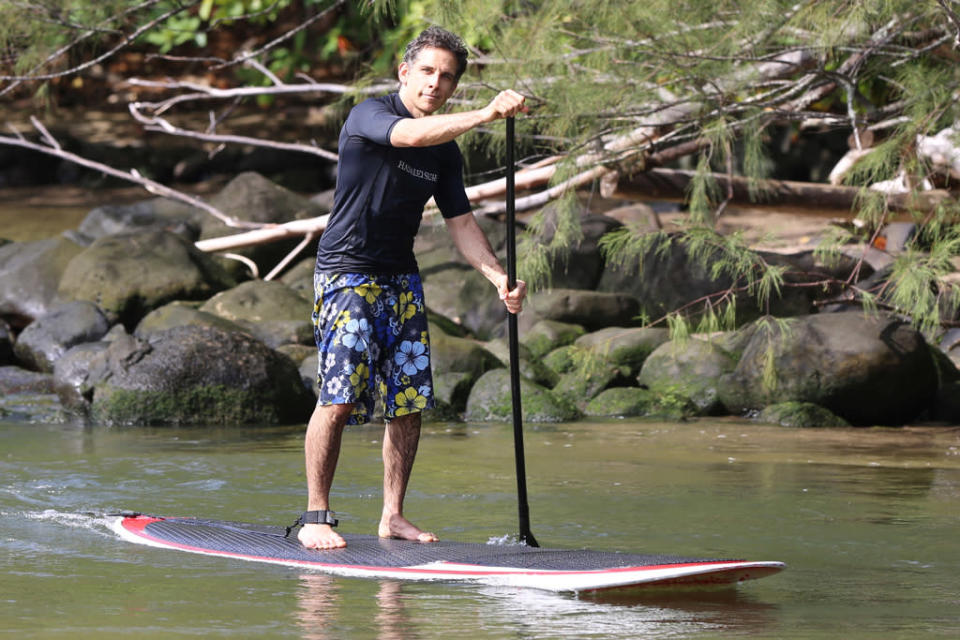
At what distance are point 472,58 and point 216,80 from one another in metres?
12.3

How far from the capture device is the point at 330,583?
400 cm

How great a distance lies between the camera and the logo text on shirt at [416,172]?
13.9 ft

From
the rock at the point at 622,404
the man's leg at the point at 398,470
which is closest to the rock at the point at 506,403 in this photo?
the rock at the point at 622,404

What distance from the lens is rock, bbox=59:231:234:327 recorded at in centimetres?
1073

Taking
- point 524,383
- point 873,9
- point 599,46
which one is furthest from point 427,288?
point 873,9

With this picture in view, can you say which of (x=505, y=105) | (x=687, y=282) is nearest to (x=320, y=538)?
(x=505, y=105)

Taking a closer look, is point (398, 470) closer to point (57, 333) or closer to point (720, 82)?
point (720, 82)

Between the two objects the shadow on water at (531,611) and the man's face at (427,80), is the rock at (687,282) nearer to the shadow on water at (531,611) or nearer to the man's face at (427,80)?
the man's face at (427,80)

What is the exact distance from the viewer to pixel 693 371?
8758mm

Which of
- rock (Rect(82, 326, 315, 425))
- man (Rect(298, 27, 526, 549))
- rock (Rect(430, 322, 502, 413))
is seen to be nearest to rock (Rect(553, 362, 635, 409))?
rock (Rect(430, 322, 502, 413))

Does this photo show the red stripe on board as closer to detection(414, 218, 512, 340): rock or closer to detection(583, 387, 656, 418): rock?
detection(583, 387, 656, 418): rock

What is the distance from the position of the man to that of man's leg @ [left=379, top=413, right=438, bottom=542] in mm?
11

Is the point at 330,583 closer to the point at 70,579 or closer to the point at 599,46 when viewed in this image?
the point at 70,579

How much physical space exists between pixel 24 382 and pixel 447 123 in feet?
22.0
